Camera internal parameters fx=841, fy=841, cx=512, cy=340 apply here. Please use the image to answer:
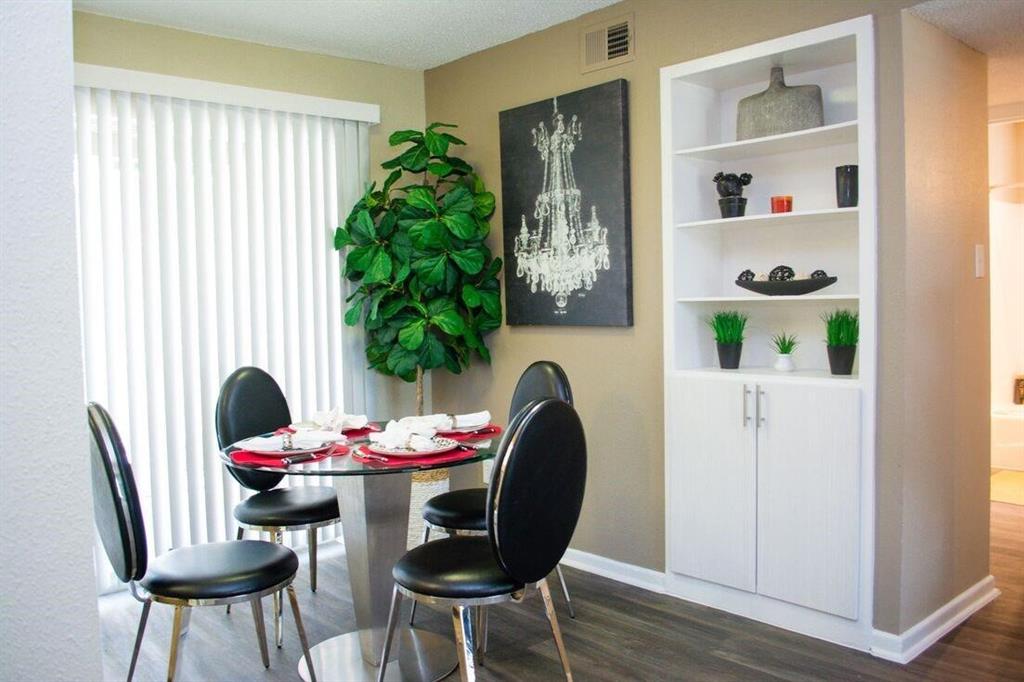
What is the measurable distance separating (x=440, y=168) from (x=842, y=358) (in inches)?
86.8

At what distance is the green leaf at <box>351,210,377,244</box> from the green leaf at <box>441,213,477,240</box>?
1.29 ft

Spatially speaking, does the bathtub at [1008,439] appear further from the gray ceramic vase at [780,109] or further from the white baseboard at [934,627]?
the gray ceramic vase at [780,109]

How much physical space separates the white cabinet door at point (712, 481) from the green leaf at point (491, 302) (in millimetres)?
1149

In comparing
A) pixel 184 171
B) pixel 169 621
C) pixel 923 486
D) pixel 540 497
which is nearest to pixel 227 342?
pixel 184 171

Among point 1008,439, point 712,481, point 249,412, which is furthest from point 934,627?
point 1008,439

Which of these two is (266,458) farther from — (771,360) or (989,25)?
(989,25)

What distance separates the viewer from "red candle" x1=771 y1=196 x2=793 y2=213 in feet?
10.8

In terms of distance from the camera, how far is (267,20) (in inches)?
154

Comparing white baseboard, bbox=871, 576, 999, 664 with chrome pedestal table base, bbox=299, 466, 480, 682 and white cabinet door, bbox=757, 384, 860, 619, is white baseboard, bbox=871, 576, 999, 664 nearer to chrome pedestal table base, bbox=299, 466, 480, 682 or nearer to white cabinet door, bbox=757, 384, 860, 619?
white cabinet door, bbox=757, 384, 860, 619

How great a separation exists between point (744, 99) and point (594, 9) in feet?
2.98

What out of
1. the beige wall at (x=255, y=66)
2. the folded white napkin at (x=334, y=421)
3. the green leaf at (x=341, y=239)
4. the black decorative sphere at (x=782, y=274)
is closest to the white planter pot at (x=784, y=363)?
the black decorative sphere at (x=782, y=274)

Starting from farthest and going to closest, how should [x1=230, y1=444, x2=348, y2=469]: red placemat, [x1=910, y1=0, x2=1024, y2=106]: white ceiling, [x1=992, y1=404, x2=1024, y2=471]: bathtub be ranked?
[x1=992, y1=404, x2=1024, y2=471]: bathtub, [x1=910, y1=0, x2=1024, y2=106]: white ceiling, [x1=230, y1=444, x2=348, y2=469]: red placemat

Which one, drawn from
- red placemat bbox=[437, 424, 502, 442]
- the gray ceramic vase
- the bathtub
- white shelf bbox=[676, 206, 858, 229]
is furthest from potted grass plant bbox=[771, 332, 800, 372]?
the bathtub

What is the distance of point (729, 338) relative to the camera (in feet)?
11.5
